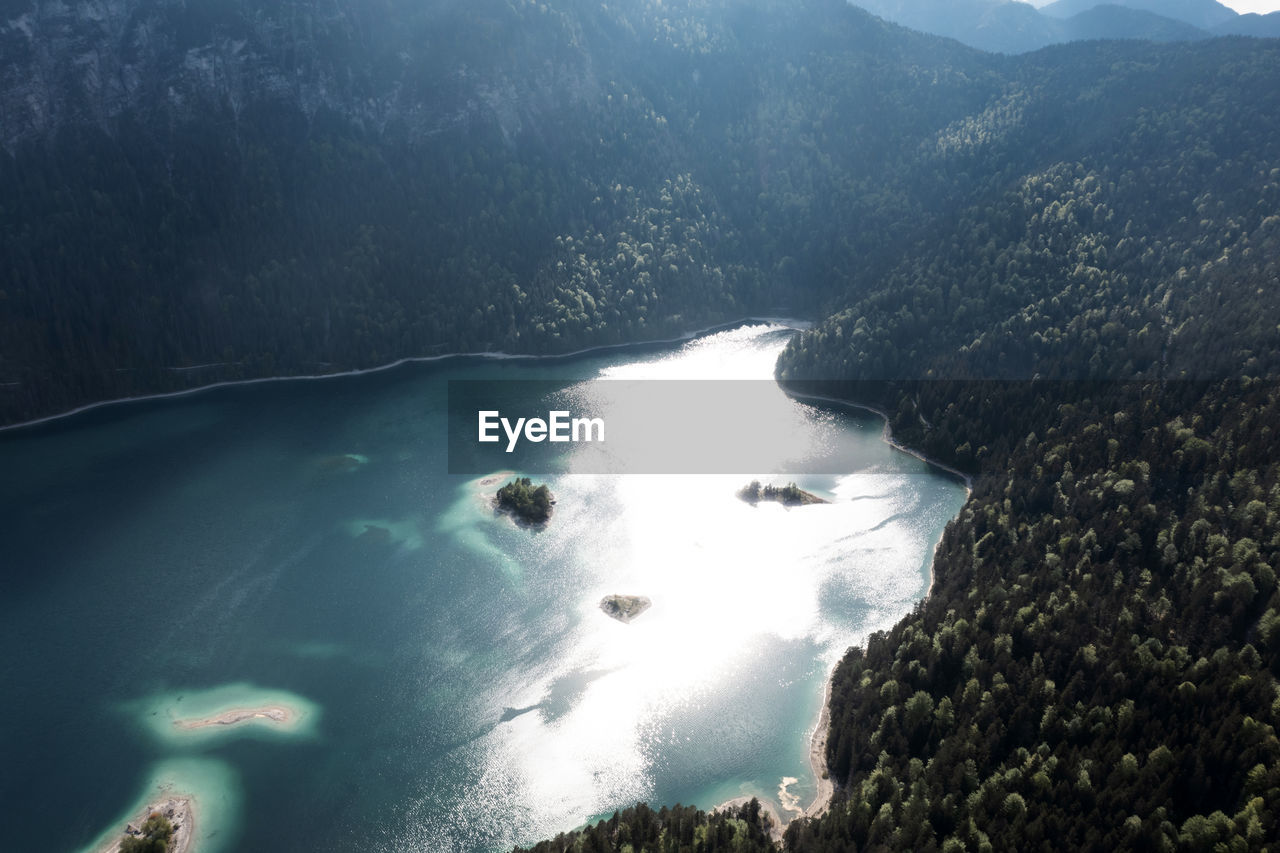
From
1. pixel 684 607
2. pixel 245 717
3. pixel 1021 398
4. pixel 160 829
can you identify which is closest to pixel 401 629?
pixel 245 717

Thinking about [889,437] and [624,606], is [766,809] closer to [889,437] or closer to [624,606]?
[624,606]

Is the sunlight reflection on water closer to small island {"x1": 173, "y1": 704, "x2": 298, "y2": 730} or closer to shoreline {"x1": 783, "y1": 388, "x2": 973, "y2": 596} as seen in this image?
shoreline {"x1": 783, "y1": 388, "x2": 973, "y2": 596}

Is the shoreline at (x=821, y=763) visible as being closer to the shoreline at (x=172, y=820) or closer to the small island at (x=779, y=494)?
the small island at (x=779, y=494)

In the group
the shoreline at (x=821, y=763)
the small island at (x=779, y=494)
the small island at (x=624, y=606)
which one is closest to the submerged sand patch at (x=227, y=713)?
the small island at (x=624, y=606)

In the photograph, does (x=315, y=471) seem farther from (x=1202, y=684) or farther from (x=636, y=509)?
(x=1202, y=684)

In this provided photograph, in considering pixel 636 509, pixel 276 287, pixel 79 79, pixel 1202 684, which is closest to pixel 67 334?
pixel 276 287

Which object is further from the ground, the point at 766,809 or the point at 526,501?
the point at 526,501
